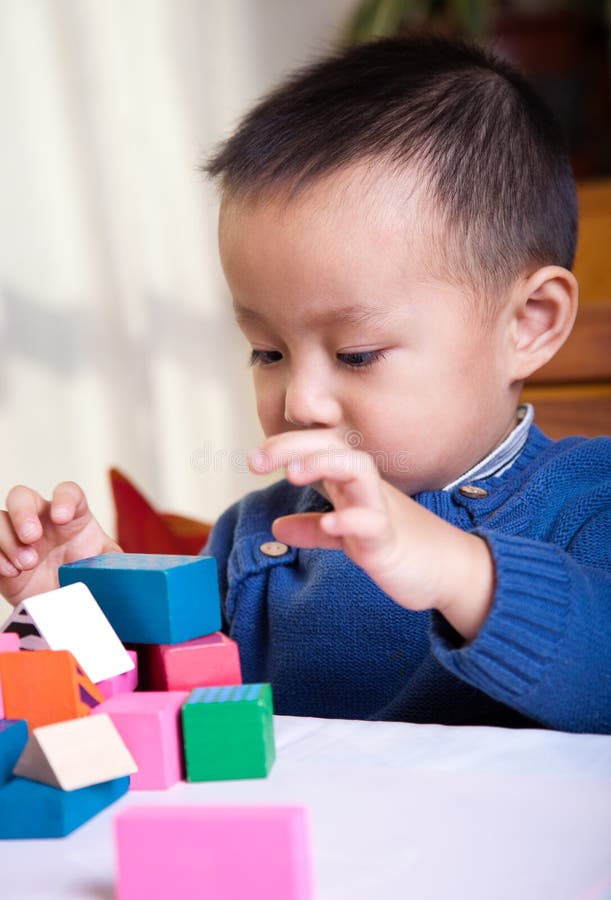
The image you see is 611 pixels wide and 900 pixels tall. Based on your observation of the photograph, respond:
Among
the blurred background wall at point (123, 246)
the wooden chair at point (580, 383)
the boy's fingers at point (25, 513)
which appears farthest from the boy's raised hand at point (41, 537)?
the wooden chair at point (580, 383)

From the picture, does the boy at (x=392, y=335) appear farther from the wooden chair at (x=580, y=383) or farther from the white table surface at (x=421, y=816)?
the wooden chair at (x=580, y=383)

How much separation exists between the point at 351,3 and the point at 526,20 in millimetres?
642

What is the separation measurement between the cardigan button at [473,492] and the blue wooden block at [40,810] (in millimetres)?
490

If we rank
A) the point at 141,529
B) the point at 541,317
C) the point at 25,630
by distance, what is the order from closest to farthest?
the point at 25,630 → the point at 541,317 → the point at 141,529

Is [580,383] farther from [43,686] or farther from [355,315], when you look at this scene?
[43,686]

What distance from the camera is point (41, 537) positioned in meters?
0.86

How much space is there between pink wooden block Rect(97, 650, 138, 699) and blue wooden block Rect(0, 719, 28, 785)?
0.18 feet

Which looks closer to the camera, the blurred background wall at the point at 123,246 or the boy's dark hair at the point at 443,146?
the boy's dark hair at the point at 443,146

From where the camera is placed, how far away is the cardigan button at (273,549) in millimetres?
969

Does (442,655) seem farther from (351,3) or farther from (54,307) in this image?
(351,3)

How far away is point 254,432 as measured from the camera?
2920 millimetres

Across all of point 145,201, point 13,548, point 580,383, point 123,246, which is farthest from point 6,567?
point 145,201

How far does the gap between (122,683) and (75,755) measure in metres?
0.10

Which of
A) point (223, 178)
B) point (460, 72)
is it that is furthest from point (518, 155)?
point (223, 178)
